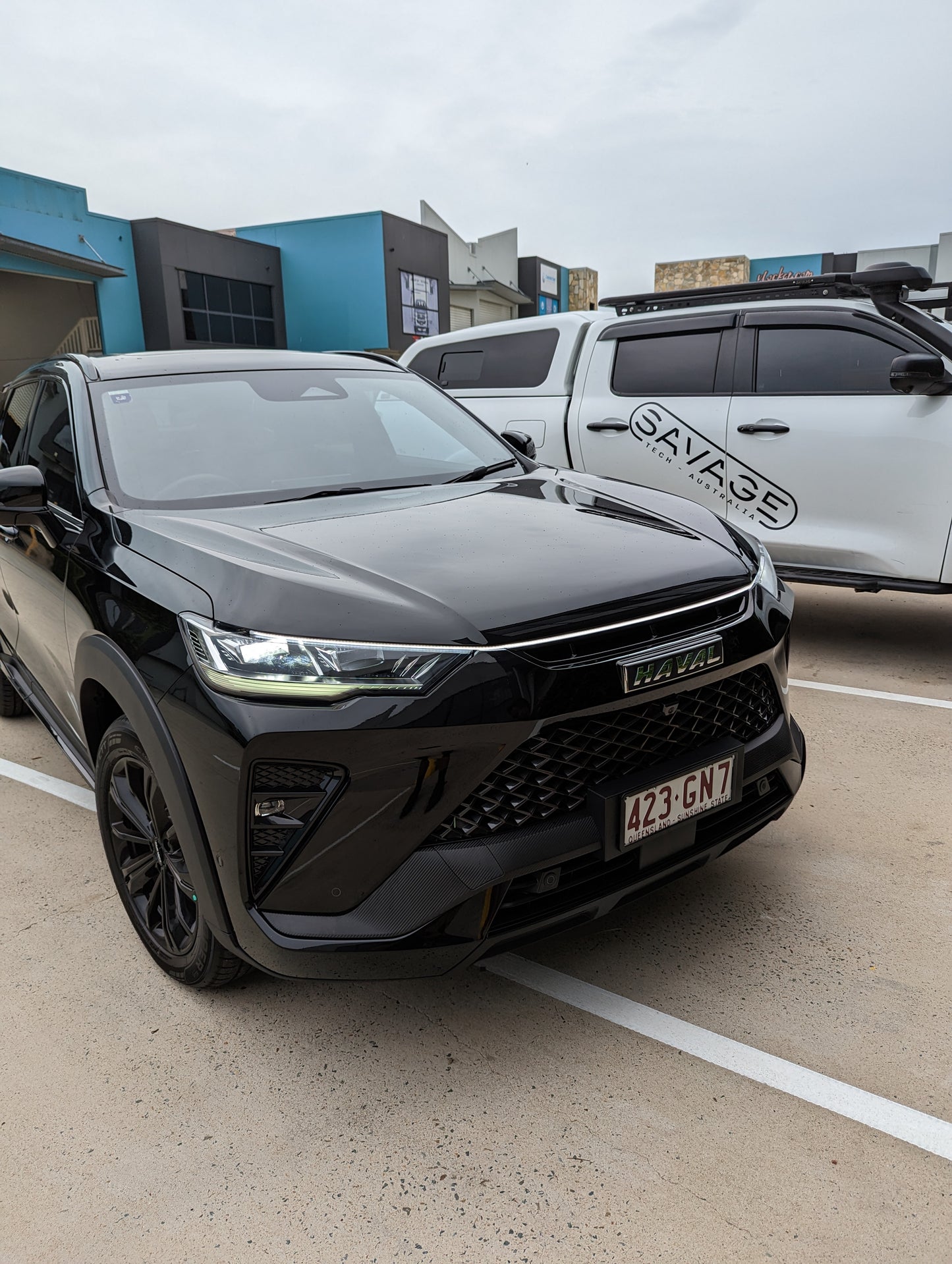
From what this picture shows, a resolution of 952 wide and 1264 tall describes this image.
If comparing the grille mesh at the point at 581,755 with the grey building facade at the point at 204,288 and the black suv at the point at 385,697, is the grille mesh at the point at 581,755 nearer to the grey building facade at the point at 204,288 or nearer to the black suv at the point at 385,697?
the black suv at the point at 385,697

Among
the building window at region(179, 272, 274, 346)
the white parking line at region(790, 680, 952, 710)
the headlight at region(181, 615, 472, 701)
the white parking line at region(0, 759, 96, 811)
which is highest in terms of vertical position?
the building window at region(179, 272, 274, 346)

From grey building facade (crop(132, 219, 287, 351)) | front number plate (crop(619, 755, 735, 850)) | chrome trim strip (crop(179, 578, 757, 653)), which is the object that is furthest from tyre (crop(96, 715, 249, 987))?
grey building facade (crop(132, 219, 287, 351))

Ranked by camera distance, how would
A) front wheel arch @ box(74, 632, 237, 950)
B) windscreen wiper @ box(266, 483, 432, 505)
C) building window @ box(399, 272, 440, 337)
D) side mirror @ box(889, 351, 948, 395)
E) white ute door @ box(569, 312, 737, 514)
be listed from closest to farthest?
front wheel arch @ box(74, 632, 237, 950)
windscreen wiper @ box(266, 483, 432, 505)
side mirror @ box(889, 351, 948, 395)
white ute door @ box(569, 312, 737, 514)
building window @ box(399, 272, 440, 337)

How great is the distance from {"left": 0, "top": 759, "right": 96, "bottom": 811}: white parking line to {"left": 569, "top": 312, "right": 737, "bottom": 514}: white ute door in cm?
331

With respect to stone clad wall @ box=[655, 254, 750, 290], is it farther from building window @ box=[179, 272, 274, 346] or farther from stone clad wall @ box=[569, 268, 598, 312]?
building window @ box=[179, 272, 274, 346]

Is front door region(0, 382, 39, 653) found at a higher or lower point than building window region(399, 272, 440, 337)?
lower

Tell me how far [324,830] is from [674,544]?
3.95 ft

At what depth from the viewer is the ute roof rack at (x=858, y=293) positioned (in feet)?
15.5

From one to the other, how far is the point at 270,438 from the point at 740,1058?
2282 mm

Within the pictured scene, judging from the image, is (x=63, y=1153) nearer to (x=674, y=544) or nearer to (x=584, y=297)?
(x=674, y=544)

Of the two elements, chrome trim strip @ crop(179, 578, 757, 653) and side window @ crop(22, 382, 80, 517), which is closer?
chrome trim strip @ crop(179, 578, 757, 653)

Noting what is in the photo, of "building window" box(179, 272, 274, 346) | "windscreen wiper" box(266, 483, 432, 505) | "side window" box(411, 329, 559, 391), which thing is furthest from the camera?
"building window" box(179, 272, 274, 346)

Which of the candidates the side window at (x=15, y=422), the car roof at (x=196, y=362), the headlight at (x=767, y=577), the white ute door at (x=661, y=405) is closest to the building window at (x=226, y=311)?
the white ute door at (x=661, y=405)

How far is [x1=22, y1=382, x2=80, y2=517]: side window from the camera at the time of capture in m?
2.87
